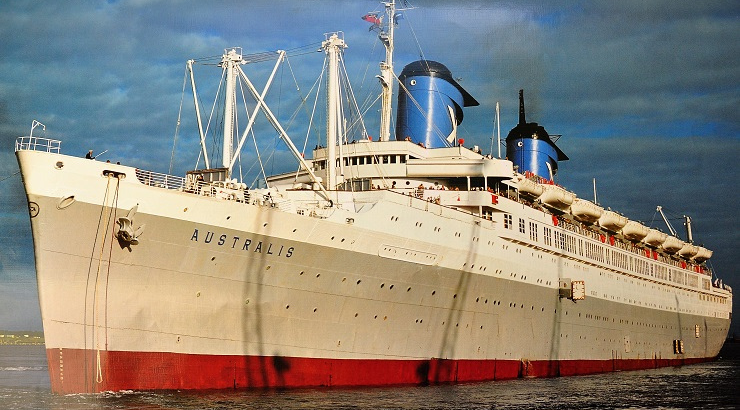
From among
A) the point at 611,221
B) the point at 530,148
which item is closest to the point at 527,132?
the point at 530,148

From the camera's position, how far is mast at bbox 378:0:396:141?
128 ft

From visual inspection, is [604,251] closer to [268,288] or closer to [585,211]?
[585,211]

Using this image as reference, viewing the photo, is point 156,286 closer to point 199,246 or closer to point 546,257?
point 199,246

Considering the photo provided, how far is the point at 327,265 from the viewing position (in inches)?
1046

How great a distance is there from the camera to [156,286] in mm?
23375

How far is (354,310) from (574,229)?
21.5 m

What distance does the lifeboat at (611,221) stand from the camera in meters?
49.8

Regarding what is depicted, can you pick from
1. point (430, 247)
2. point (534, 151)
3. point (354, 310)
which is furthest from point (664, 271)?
point (354, 310)

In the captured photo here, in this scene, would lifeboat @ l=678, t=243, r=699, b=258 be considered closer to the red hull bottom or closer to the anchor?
the red hull bottom

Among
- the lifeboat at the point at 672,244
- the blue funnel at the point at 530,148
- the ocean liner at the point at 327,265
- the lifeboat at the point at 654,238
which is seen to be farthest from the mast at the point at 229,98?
the lifeboat at the point at 672,244

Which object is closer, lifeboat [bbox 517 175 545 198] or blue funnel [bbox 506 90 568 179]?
lifeboat [bbox 517 175 545 198]

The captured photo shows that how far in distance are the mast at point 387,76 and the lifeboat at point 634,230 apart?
22.9 metres

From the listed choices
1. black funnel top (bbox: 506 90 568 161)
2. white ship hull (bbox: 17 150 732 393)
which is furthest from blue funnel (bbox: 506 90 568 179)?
white ship hull (bbox: 17 150 732 393)

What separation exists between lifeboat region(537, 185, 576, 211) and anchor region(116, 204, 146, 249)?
83.0ft
